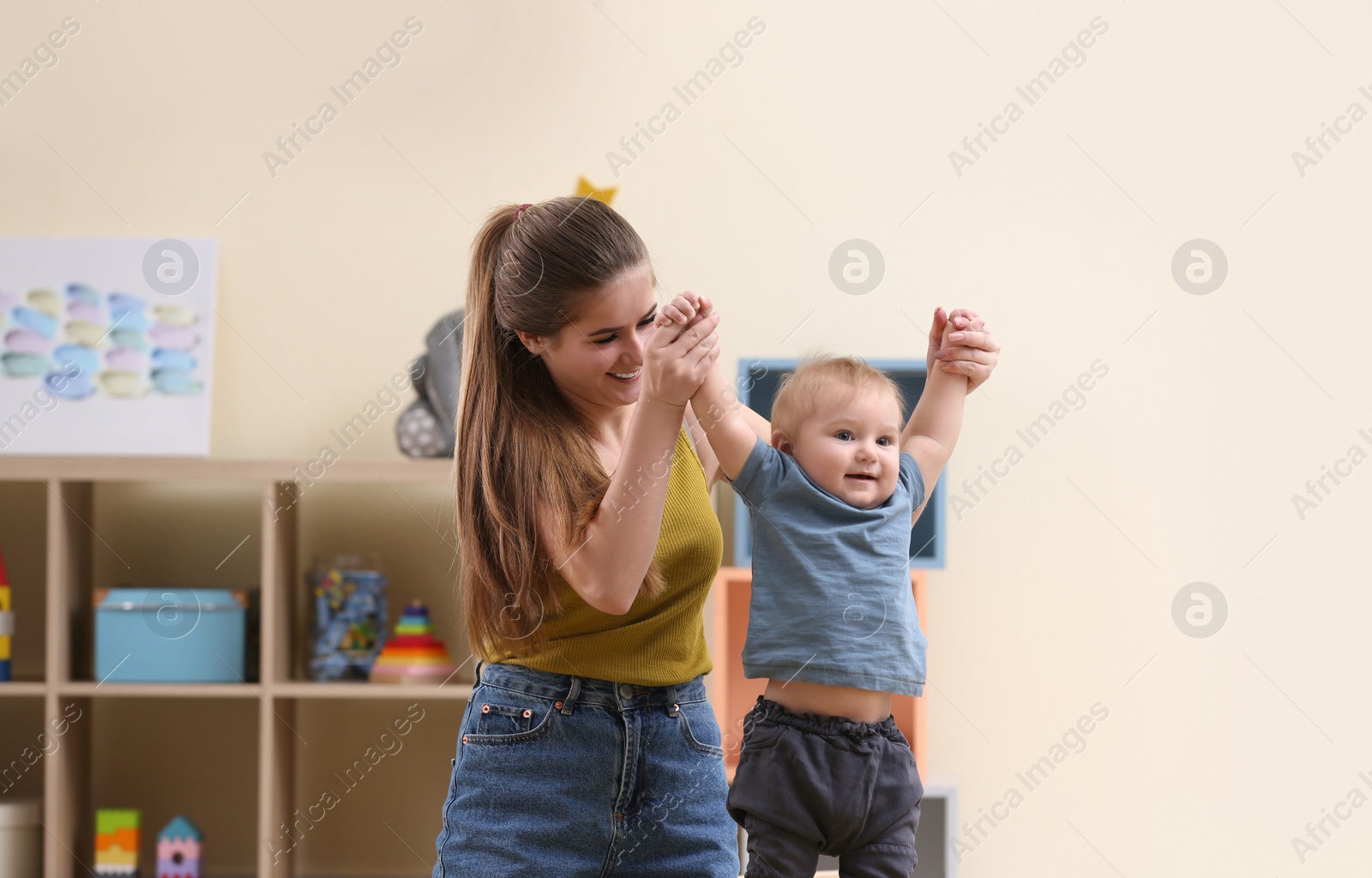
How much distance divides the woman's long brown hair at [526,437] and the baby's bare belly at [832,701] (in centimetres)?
20

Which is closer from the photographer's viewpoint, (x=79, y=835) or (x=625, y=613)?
(x=625, y=613)

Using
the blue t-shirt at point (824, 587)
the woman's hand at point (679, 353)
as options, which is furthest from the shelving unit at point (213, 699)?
the woman's hand at point (679, 353)

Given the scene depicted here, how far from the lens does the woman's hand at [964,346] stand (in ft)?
4.17

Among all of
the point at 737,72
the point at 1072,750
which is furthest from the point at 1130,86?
the point at 1072,750

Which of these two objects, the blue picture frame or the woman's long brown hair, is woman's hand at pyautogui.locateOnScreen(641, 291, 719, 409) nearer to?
the woman's long brown hair

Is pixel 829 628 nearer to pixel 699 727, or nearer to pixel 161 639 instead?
pixel 699 727

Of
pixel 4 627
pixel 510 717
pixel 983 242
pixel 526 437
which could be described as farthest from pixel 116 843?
pixel 983 242

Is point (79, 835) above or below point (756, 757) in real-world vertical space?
below

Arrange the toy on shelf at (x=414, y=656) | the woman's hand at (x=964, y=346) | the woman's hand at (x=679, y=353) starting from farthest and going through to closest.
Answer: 1. the toy on shelf at (x=414, y=656)
2. the woman's hand at (x=964, y=346)
3. the woman's hand at (x=679, y=353)

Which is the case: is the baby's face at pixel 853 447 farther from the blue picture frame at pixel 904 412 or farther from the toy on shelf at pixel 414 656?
the toy on shelf at pixel 414 656

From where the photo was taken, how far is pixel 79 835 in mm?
2480

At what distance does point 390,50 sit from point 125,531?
4.15 ft

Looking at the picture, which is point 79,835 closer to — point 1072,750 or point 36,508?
point 36,508

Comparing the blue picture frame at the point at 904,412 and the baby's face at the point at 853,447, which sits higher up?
the baby's face at the point at 853,447
